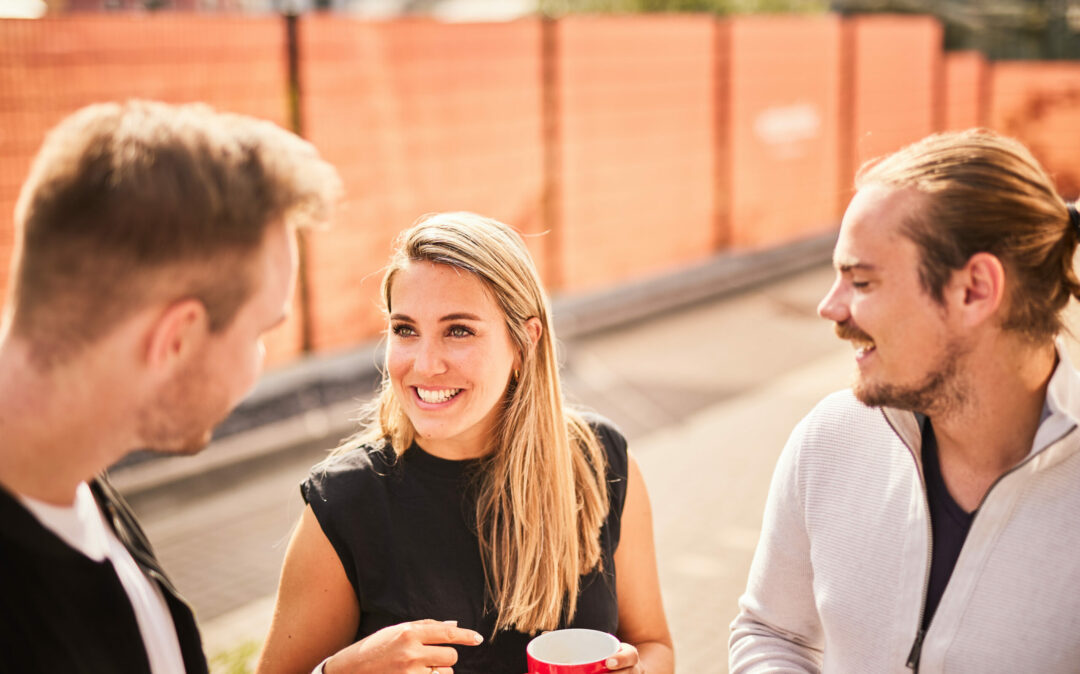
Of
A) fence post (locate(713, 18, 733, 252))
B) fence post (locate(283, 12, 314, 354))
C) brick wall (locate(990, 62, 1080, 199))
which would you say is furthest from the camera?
brick wall (locate(990, 62, 1080, 199))

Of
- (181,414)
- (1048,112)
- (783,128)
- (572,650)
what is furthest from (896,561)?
(1048,112)

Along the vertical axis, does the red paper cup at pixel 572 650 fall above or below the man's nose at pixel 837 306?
below

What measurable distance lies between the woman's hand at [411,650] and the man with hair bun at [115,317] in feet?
1.67

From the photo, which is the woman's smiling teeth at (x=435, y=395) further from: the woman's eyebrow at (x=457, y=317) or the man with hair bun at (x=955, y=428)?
the man with hair bun at (x=955, y=428)

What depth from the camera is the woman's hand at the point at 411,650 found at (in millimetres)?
1970

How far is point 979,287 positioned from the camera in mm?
1962

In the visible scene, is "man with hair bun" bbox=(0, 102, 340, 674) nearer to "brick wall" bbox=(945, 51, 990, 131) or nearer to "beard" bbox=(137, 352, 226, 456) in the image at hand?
"beard" bbox=(137, 352, 226, 456)

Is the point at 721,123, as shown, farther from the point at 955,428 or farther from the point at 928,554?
the point at 928,554

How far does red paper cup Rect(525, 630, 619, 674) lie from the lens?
180cm

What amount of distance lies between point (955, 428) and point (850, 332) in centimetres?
27

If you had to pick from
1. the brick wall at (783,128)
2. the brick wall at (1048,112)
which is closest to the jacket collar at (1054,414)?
the brick wall at (783,128)

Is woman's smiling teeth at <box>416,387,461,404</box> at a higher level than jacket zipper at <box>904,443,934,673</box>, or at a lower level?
higher

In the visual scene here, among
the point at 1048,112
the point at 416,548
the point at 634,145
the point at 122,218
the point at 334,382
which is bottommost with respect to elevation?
the point at 334,382

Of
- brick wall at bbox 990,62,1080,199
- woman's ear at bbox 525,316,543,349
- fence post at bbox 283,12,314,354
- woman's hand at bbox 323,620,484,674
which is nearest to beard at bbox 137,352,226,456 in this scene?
woman's hand at bbox 323,620,484,674
